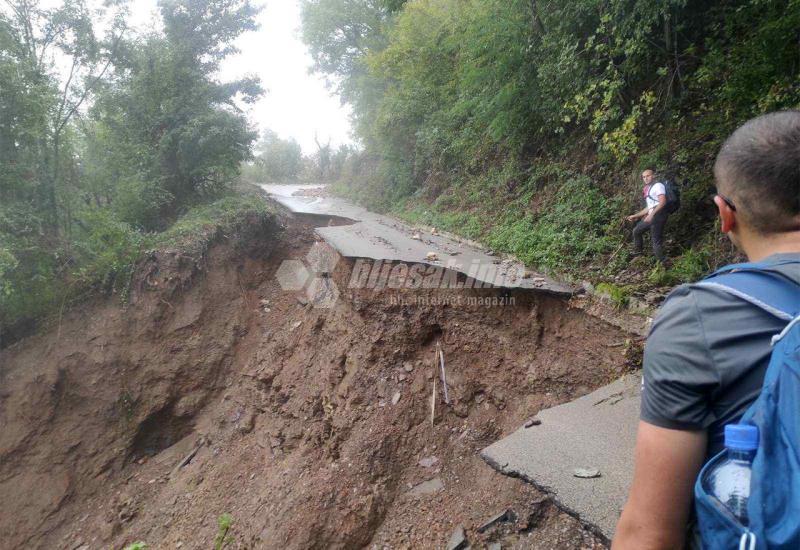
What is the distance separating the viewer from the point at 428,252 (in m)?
7.45

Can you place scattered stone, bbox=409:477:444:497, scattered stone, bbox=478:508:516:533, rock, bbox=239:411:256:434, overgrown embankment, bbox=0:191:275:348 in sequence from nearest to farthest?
scattered stone, bbox=478:508:516:533, scattered stone, bbox=409:477:444:497, rock, bbox=239:411:256:434, overgrown embankment, bbox=0:191:275:348

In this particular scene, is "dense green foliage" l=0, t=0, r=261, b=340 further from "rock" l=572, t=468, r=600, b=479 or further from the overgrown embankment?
"rock" l=572, t=468, r=600, b=479

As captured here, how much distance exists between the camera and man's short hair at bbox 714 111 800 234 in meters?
1.15

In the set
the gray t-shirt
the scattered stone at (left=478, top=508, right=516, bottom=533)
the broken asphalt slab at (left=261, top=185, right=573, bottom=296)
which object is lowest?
the scattered stone at (left=478, top=508, right=516, bottom=533)

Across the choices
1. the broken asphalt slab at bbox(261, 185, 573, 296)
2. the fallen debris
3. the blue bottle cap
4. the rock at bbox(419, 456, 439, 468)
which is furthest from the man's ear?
the fallen debris

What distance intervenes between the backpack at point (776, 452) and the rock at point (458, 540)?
3137mm

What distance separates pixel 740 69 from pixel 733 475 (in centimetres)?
593

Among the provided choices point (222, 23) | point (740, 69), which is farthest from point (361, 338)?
point (222, 23)

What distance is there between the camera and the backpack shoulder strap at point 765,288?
1019mm

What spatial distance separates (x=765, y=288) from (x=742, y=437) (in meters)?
0.36

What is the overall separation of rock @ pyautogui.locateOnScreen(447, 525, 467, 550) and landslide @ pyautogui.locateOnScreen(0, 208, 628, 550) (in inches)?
2.9

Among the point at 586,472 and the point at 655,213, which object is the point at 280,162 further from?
the point at 586,472

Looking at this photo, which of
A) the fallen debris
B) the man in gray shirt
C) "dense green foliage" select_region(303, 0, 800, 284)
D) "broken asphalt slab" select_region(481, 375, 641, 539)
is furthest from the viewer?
the fallen debris

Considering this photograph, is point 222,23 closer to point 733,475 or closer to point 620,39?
point 620,39
